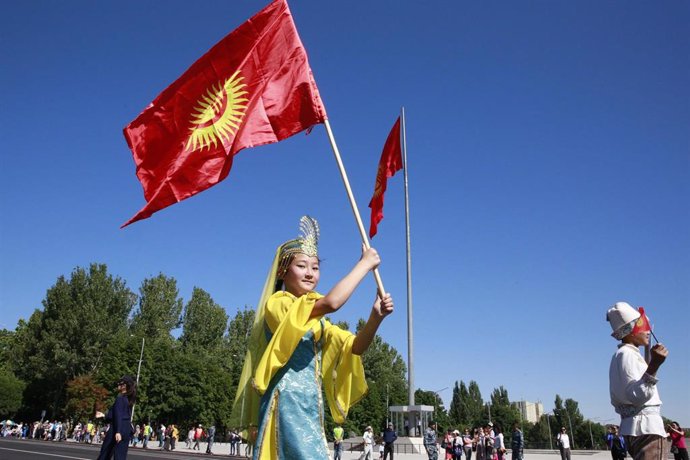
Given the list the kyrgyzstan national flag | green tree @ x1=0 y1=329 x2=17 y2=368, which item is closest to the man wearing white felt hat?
the kyrgyzstan national flag

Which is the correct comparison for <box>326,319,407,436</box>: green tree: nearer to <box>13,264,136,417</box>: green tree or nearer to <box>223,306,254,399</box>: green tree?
<box>223,306,254,399</box>: green tree

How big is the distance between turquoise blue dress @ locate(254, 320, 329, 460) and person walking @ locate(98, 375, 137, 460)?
4.87m

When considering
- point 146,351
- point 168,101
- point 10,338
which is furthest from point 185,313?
point 168,101

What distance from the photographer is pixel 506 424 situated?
93.2 meters

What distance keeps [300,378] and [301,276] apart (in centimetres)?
78

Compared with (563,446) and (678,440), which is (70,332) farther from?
(678,440)

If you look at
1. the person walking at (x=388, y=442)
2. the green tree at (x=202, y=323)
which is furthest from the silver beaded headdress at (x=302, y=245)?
the green tree at (x=202, y=323)

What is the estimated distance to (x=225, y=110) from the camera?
5227mm

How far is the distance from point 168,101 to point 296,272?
2.30 m

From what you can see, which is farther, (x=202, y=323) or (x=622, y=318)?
(x=202, y=323)

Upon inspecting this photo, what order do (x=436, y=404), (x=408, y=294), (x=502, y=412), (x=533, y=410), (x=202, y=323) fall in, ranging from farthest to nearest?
(x=533, y=410)
(x=502, y=412)
(x=436, y=404)
(x=202, y=323)
(x=408, y=294)

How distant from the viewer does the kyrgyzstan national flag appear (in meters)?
5.03

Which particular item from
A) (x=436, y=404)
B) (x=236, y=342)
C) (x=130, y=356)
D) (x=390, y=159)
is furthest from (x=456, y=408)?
(x=390, y=159)

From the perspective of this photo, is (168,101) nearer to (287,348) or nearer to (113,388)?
(287,348)
